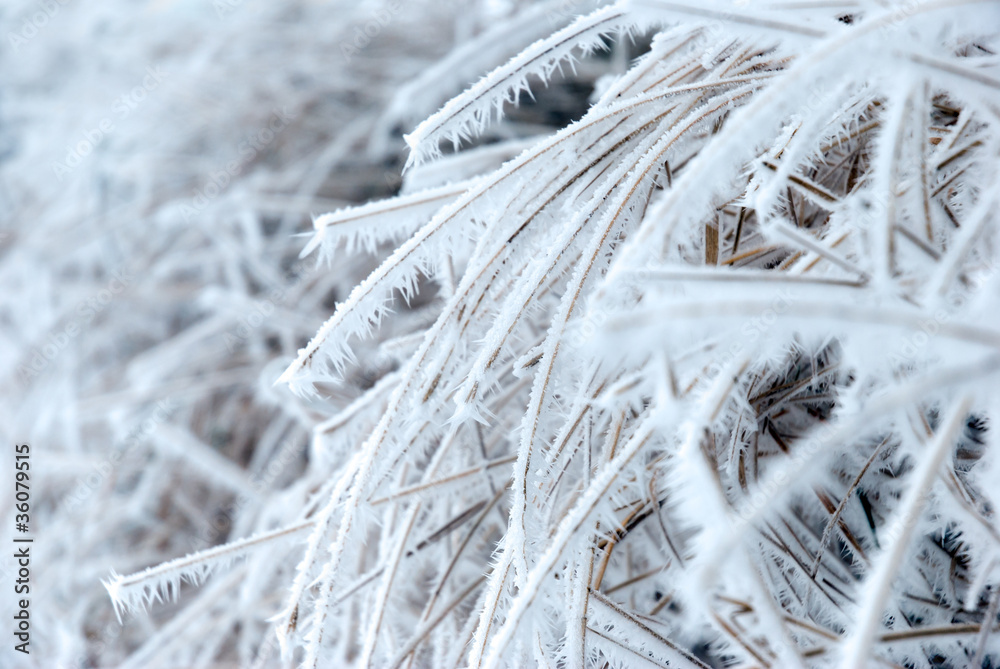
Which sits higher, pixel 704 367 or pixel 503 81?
pixel 503 81

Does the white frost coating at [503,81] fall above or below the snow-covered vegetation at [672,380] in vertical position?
above

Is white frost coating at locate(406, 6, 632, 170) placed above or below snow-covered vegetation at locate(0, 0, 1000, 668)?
above

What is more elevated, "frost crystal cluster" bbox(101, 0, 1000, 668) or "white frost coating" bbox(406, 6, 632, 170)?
"white frost coating" bbox(406, 6, 632, 170)

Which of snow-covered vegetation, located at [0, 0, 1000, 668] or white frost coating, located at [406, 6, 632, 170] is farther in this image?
white frost coating, located at [406, 6, 632, 170]

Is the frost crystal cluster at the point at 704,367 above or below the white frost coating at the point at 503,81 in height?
below

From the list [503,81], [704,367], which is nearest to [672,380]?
[704,367]

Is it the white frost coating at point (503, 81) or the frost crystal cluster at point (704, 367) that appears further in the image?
the white frost coating at point (503, 81)

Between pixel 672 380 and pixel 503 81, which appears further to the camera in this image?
pixel 503 81

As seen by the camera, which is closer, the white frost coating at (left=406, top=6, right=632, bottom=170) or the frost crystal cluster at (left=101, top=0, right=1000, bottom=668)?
the frost crystal cluster at (left=101, top=0, right=1000, bottom=668)

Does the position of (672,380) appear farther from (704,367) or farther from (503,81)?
(503,81)
